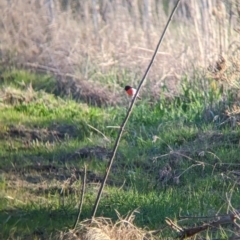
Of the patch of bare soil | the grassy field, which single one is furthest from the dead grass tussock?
the patch of bare soil

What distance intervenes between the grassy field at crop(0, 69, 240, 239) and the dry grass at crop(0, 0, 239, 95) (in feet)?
2.84

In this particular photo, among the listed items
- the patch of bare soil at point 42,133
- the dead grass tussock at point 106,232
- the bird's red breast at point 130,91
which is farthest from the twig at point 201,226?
the bird's red breast at point 130,91

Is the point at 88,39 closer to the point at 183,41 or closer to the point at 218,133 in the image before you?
the point at 183,41

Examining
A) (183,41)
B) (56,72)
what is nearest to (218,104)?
(183,41)

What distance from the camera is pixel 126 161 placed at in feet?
25.1

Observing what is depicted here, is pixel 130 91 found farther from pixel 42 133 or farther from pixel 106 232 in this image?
pixel 106 232

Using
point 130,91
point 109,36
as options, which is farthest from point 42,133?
point 109,36

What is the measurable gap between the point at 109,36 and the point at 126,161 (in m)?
4.51

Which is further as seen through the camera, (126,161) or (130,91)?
(130,91)

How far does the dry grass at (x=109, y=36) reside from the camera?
10539 millimetres

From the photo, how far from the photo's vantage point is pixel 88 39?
12078mm

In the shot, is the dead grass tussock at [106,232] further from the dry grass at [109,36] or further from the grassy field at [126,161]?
the dry grass at [109,36]

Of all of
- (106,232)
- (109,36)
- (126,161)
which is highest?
(106,232)

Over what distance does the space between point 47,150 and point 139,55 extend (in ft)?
10.9
